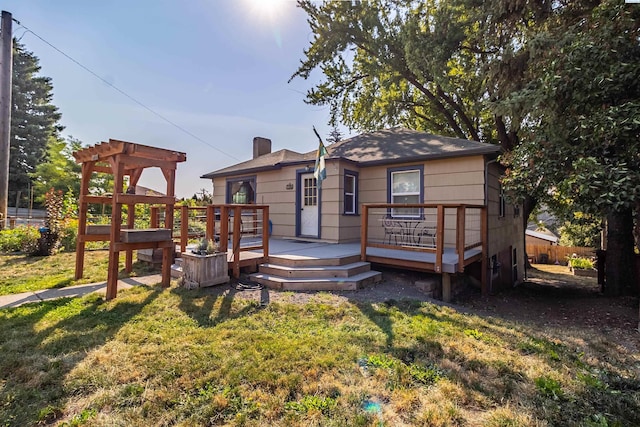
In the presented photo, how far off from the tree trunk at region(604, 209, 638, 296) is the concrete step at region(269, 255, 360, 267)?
6375mm

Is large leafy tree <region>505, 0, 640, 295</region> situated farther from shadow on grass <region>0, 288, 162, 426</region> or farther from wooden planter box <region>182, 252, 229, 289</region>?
shadow on grass <region>0, 288, 162, 426</region>

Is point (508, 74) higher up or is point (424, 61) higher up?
point (424, 61)

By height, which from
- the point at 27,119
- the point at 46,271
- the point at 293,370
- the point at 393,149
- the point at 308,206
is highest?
the point at 27,119

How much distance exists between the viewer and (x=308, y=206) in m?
8.66

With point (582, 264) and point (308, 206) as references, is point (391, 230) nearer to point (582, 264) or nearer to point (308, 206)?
point (308, 206)

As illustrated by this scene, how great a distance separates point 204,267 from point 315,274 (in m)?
1.89

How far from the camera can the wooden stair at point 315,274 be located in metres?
5.08

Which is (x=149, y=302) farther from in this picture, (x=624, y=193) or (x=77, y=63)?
(x=77, y=63)

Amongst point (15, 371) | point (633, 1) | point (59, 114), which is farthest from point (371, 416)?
point (59, 114)

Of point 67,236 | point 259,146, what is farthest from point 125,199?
point 259,146

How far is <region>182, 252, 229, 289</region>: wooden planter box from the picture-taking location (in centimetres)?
480

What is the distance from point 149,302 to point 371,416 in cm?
348

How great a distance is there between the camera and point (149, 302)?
4.15 metres

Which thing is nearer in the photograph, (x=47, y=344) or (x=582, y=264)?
(x=47, y=344)
